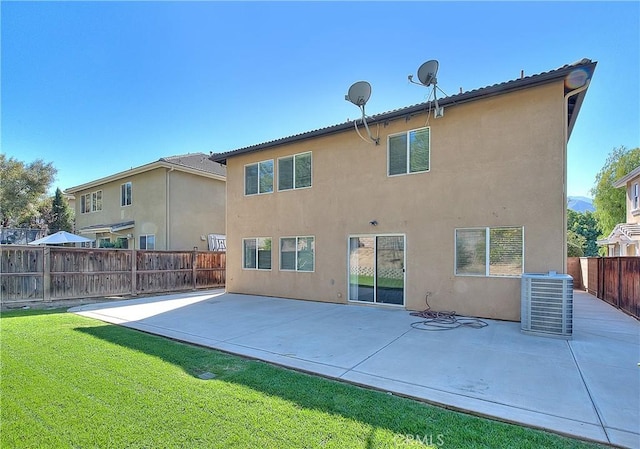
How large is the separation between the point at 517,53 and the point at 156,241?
1731 centimetres

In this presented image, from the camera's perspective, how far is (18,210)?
1137 inches

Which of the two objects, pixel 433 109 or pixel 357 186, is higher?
pixel 433 109

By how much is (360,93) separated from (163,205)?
1200cm

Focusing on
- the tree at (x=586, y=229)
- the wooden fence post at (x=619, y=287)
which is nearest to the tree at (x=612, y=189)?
the tree at (x=586, y=229)

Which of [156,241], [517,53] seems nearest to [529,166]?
[517,53]

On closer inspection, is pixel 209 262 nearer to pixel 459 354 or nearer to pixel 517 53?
pixel 459 354

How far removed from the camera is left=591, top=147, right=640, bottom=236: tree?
2600cm

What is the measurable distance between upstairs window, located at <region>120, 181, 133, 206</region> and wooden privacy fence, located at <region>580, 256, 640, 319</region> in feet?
71.7

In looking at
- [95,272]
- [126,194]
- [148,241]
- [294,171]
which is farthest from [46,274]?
[126,194]

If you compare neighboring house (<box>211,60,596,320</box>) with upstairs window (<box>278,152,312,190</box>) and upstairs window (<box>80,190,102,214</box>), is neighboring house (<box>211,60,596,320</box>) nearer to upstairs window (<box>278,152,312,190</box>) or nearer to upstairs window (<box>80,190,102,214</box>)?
upstairs window (<box>278,152,312,190</box>)

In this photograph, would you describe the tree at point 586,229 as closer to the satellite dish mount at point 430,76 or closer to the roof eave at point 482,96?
the roof eave at point 482,96

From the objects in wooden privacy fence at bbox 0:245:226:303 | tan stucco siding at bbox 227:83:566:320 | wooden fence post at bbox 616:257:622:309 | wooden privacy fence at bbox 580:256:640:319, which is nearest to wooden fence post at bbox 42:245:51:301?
wooden privacy fence at bbox 0:245:226:303

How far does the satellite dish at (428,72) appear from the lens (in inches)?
321

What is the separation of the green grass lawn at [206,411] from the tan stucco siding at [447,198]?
5500 millimetres
